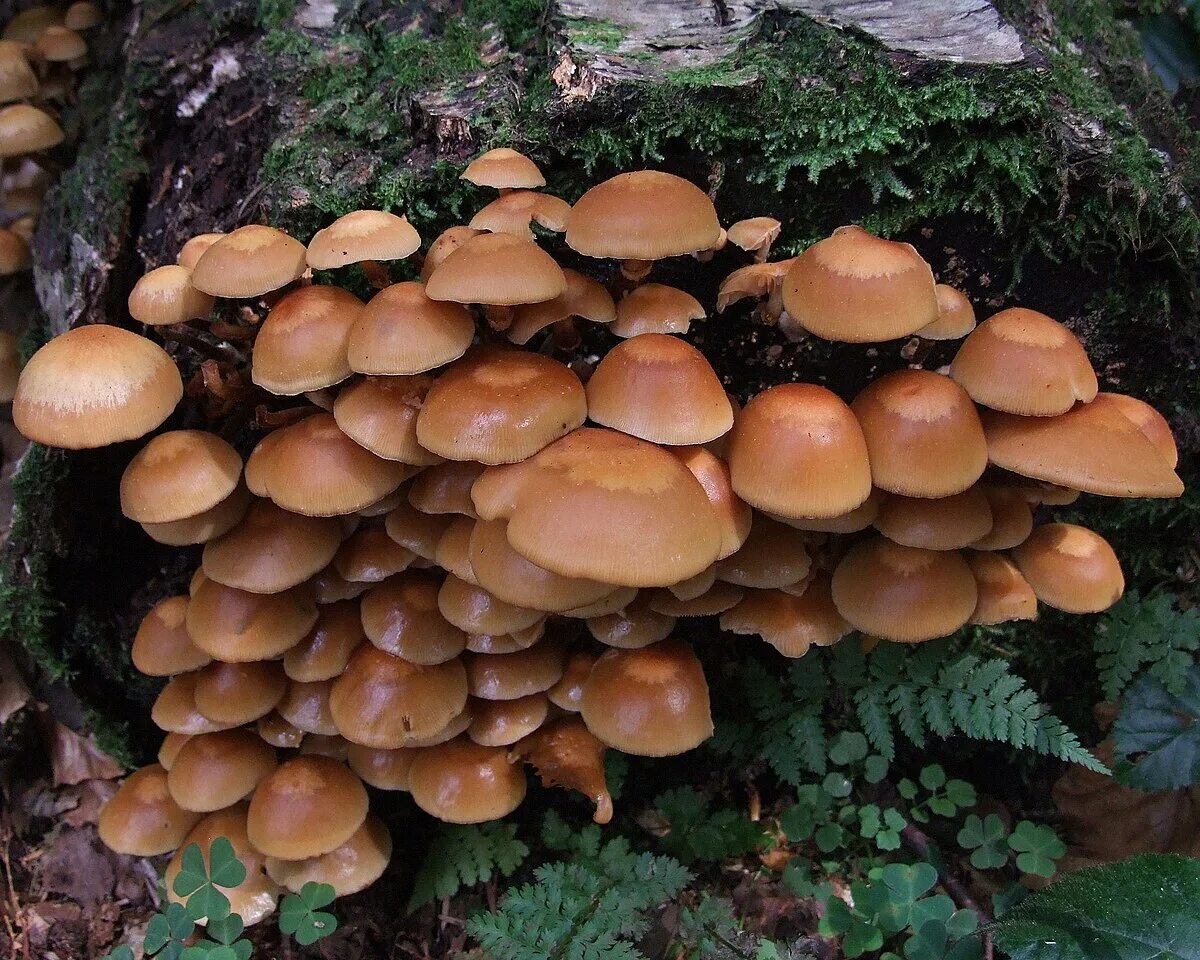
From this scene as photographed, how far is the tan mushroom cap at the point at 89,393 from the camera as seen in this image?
1.96 meters

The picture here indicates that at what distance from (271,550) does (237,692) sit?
A: 0.54 meters

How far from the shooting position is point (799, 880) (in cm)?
281

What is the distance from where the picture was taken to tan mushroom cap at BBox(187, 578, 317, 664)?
7.65ft

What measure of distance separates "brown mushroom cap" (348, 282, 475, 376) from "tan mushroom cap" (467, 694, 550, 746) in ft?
3.75

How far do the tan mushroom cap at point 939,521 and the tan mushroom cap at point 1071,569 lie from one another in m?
0.34

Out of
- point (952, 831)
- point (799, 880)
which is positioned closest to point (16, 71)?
point (799, 880)

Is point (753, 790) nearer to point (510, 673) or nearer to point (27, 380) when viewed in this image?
point (510, 673)

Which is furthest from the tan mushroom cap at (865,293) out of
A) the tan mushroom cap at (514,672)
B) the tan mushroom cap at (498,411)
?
the tan mushroom cap at (514,672)

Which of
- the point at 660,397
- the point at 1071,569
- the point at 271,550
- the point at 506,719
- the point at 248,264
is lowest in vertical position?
the point at 506,719

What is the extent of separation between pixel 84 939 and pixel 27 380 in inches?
91.1

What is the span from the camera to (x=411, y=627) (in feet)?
7.84

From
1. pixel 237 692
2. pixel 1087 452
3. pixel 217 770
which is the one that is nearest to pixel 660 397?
pixel 1087 452

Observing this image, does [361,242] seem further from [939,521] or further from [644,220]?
[939,521]

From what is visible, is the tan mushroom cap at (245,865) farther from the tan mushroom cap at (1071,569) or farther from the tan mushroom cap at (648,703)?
the tan mushroom cap at (1071,569)
